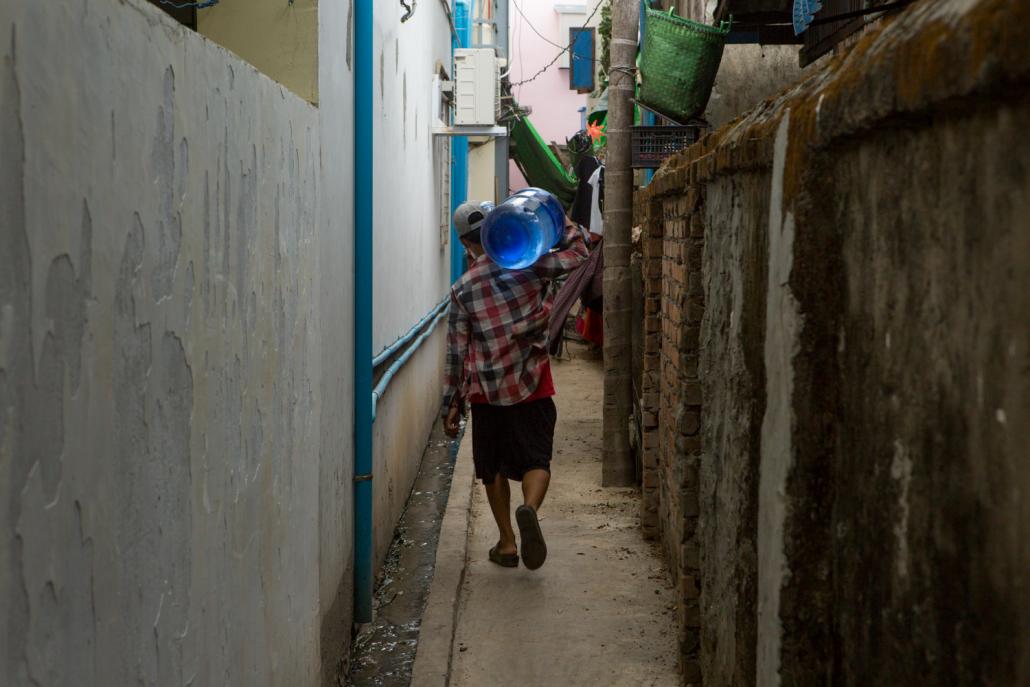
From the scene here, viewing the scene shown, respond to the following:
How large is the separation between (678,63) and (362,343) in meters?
2.56

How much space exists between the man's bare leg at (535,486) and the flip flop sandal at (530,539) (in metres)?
0.22

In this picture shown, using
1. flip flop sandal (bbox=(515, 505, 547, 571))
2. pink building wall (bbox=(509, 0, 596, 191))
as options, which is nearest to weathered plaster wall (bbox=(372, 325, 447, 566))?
flip flop sandal (bbox=(515, 505, 547, 571))

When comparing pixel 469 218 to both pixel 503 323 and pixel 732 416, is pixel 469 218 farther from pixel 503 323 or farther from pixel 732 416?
pixel 732 416

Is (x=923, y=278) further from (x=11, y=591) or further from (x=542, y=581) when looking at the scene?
(x=542, y=581)

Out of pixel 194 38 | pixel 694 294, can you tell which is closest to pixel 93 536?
pixel 194 38

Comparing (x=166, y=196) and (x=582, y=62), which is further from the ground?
(x=582, y=62)

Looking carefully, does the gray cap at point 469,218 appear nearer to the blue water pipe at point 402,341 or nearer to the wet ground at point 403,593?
the blue water pipe at point 402,341

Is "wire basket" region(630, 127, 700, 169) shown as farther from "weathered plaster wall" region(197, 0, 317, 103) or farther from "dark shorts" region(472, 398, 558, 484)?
"weathered plaster wall" region(197, 0, 317, 103)

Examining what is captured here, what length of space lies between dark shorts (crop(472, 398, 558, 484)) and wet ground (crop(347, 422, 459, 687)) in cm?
71

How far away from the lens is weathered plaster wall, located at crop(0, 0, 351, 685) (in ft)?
5.12

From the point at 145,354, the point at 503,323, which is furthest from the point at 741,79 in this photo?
the point at 145,354

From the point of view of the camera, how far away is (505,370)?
6215 mm

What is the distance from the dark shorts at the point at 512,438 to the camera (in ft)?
20.6

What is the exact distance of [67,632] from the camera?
169cm
